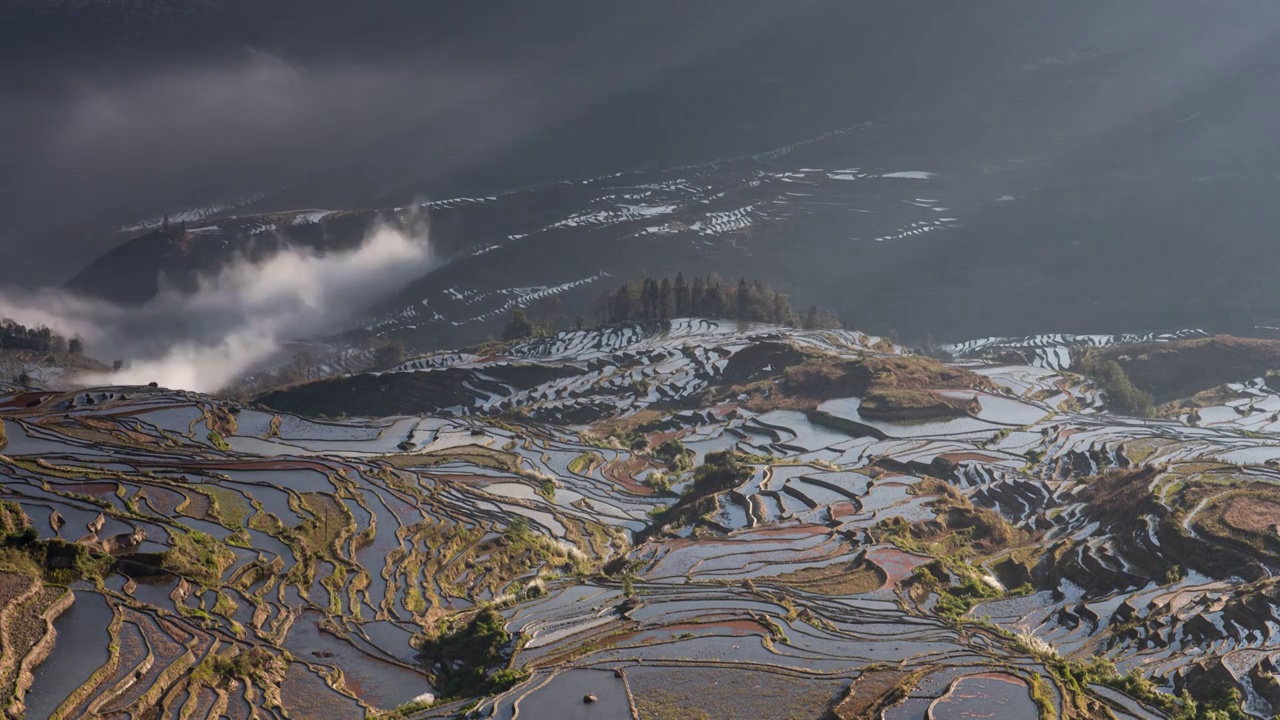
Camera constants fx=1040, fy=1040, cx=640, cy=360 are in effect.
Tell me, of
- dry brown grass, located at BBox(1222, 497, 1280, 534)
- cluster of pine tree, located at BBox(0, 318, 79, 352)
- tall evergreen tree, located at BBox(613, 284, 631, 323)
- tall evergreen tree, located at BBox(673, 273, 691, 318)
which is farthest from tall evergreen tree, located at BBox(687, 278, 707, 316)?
dry brown grass, located at BBox(1222, 497, 1280, 534)

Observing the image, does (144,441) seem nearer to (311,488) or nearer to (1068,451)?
(311,488)

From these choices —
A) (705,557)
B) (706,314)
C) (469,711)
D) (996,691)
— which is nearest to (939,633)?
(996,691)

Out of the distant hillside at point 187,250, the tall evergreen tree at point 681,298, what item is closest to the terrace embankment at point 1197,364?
the tall evergreen tree at point 681,298

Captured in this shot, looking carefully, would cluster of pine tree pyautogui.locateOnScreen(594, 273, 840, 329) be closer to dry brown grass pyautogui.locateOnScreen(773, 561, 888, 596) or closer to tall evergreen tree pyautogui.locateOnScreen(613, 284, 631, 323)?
tall evergreen tree pyautogui.locateOnScreen(613, 284, 631, 323)

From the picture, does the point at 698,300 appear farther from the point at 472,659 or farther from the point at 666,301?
the point at 472,659

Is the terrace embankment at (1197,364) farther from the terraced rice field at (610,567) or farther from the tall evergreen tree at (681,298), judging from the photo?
the tall evergreen tree at (681,298)
